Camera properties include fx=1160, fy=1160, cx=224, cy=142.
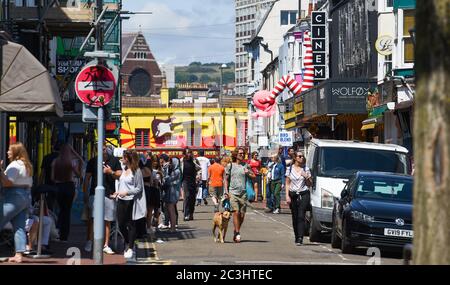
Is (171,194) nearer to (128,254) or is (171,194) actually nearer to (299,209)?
(299,209)

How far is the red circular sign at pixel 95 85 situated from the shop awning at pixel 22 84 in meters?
0.70

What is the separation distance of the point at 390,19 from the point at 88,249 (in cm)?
2229

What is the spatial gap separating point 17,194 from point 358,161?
9681mm

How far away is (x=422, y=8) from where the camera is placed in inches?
268

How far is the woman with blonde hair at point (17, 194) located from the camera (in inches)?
627

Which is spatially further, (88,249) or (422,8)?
(88,249)

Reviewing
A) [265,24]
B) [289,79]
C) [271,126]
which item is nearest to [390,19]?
[289,79]

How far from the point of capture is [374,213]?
1925 cm

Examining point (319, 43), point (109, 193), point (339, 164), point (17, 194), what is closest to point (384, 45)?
point (339, 164)

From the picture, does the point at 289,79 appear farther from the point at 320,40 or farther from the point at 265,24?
the point at 265,24

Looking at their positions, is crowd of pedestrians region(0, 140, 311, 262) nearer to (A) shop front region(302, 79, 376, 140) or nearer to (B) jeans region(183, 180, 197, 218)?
(B) jeans region(183, 180, 197, 218)

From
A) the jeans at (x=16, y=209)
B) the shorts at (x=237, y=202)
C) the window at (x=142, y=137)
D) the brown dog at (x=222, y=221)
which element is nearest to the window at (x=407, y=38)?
the shorts at (x=237, y=202)

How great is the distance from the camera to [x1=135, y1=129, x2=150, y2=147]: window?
11019cm

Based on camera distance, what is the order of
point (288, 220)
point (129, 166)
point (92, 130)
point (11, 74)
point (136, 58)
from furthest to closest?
1. point (136, 58)
2. point (92, 130)
3. point (288, 220)
4. point (129, 166)
5. point (11, 74)
